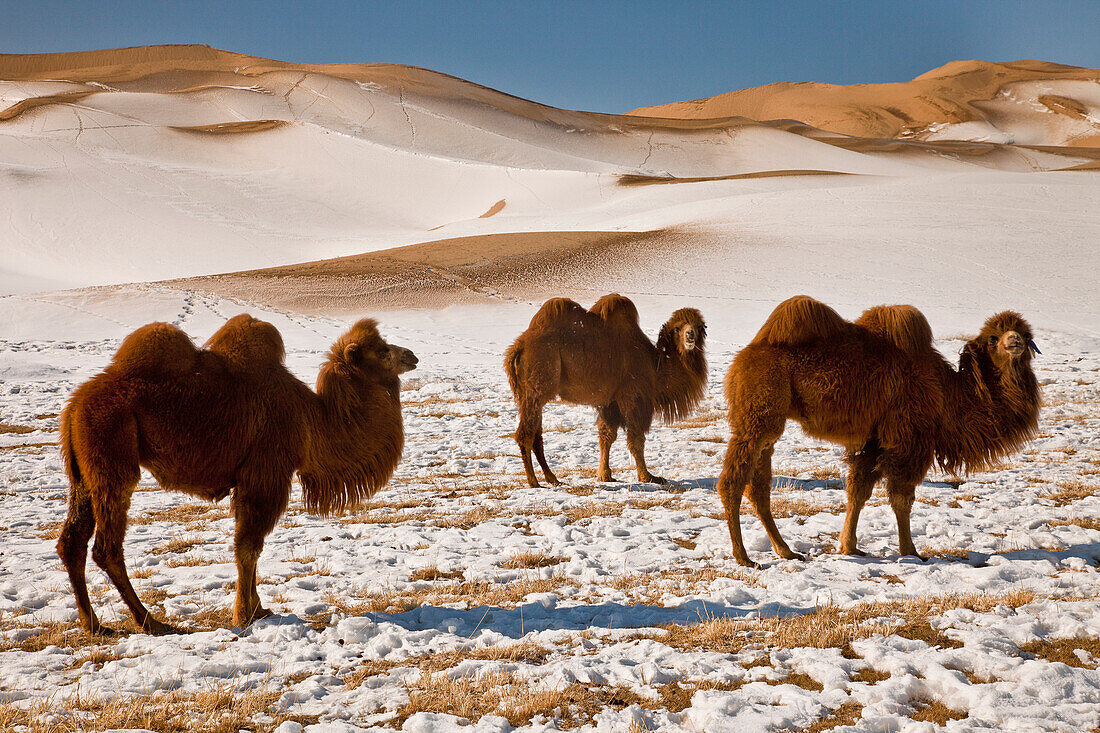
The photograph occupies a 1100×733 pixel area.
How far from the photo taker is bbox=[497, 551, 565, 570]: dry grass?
22.1 feet

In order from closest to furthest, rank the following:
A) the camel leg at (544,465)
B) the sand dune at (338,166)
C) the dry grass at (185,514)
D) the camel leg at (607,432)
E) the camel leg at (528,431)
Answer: the dry grass at (185,514) < the camel leg at (528,431) < the camel leg at (544,465) < the camel leg at (607,432) < the sand dune at (338,166)

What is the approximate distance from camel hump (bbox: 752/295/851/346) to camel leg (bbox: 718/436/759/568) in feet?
3.28

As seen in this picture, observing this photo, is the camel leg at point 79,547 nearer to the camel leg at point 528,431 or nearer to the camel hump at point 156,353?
the camel hump at point 156,353

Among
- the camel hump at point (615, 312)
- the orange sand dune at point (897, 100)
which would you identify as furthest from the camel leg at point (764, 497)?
the orange sand dune at point (897, 100)

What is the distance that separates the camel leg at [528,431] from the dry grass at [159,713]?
18.8 feet

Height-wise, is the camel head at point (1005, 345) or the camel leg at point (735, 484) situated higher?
the camel head at point (1005, 345)

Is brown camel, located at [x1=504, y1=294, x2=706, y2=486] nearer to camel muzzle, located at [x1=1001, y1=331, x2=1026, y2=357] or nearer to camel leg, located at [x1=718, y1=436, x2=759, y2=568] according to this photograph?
camel leg, located at [x1=718, y1=436, x2=759, y2=568]

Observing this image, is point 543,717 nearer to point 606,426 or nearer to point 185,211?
point 606,426

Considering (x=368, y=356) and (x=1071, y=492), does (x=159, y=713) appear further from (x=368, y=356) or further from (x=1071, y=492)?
(x=1071, y=492)

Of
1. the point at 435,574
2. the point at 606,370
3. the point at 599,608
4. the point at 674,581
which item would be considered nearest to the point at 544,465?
the point at 606,370

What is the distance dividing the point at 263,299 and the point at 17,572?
25339mm

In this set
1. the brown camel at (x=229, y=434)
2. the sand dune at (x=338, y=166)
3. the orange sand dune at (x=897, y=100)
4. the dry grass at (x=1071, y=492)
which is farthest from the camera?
the orange sand dune at (x=897, y=100)

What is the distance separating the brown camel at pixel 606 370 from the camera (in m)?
10.1

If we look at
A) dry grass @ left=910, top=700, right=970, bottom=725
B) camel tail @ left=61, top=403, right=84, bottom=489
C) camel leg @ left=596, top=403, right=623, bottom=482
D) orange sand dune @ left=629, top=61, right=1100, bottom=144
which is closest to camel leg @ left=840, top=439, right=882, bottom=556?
dry grass @ left=910, top=700, right=970, bottom=725
